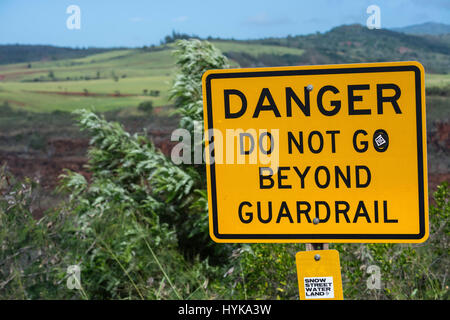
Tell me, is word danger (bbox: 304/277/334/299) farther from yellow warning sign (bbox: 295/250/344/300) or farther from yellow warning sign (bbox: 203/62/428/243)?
yellow warning sign (bbox: 203/62/428/243)

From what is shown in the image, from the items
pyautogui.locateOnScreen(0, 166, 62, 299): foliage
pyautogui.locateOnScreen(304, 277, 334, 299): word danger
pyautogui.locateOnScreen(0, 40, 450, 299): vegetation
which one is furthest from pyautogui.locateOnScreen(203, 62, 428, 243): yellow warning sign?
pyautogui.locateOnScreen(0, 166, 62, 299): foliage

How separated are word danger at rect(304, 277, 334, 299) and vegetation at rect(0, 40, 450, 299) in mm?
1385

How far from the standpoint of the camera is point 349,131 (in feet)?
7.18

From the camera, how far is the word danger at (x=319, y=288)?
2273mm

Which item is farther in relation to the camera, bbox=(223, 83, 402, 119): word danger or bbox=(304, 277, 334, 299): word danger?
bbox=(304, 277, 334, 299): word danger

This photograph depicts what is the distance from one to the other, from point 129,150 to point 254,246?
242cm

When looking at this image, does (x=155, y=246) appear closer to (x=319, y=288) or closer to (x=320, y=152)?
(x=319, y=288)

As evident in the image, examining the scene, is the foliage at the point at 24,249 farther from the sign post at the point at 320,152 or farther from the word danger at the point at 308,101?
the word danger at the point at 308,101

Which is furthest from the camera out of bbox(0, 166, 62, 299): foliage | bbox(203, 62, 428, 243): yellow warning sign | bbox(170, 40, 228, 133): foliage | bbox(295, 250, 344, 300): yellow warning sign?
bbox(170, 40, 228, 133): foliage

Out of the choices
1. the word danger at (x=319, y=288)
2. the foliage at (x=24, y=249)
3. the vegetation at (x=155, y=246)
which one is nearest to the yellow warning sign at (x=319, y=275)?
the word danger at (x=319, y=288)

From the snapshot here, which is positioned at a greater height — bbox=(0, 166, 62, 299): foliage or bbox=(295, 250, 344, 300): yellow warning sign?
bbox=(295, 250, 344, 300): yellow warning sign

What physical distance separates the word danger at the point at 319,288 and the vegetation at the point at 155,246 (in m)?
1.39

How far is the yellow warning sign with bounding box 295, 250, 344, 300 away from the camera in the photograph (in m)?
2.27
